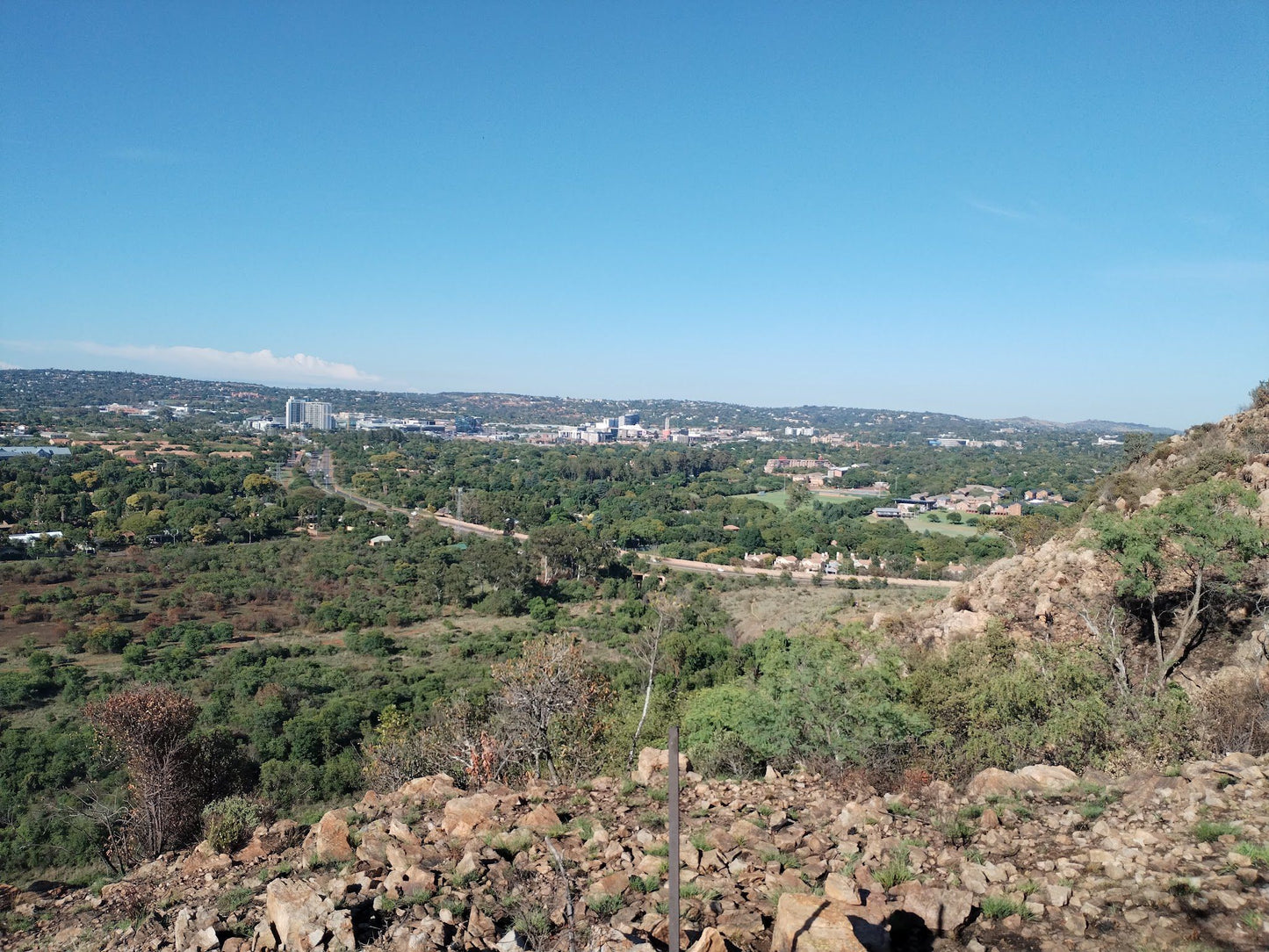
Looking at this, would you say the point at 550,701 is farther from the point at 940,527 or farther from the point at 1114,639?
the point at 940,527

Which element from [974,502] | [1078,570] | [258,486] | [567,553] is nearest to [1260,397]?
[1078,570]

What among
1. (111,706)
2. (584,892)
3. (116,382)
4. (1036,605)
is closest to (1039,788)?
(584,892)

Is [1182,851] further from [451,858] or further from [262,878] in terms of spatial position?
[262,878]

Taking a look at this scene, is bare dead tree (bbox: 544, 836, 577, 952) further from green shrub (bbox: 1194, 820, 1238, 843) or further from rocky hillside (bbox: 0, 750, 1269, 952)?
green shrub (bbox: 1194, 820, 1238, 843)

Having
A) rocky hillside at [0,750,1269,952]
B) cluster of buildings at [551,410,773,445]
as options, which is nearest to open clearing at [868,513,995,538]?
rocky hillside at [0,750,1269,952]

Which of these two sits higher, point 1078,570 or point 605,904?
point 1078,570
